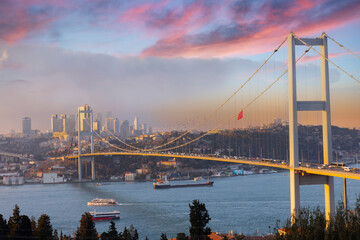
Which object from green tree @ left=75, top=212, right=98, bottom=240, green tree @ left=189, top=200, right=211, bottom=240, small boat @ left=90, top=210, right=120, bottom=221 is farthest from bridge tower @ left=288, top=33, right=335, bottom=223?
small boat @ left=90, top=210, right=120, bottom=221

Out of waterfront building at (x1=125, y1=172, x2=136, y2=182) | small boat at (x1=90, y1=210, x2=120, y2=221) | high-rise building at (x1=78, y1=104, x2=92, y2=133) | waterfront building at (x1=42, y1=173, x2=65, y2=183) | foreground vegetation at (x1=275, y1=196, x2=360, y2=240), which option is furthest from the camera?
high-rise building at (x1=78, y1=104, x2=92, y2=133)

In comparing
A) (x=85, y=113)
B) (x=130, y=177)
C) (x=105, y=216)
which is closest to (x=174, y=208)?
(x=105, y=216)

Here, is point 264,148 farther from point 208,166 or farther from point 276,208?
point 276,208

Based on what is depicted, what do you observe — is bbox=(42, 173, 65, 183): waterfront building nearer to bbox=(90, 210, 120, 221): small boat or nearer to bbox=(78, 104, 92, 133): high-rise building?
bbox=(78, 104, 92, 133): high-rise building

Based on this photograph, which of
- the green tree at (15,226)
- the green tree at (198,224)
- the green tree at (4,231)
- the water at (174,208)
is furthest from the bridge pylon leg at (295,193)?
the green tree at (4,231)

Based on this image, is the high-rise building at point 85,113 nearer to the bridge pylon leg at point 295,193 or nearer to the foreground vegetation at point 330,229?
the bridge pylon leg at point 295,193

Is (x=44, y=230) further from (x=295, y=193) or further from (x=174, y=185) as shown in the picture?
(x=174, y=185)

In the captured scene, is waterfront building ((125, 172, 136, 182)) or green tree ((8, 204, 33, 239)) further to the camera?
waterfront building ((125, 172, 136, 182))

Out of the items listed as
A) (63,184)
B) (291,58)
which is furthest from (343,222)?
(63,184)
